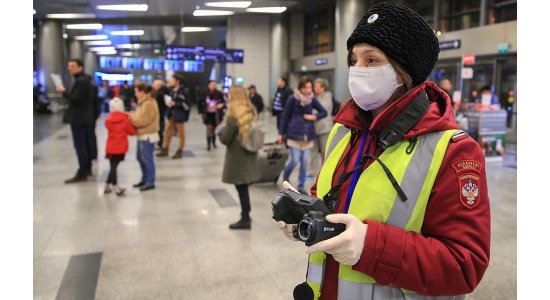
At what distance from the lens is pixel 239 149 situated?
4.95 metres

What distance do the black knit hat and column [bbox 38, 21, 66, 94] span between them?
22870mm

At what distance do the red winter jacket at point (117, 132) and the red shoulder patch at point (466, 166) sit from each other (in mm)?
5940

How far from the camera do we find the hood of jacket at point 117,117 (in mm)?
6375

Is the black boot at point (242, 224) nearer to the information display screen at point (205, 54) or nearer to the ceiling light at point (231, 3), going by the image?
the ceiling light at point (231, 3)

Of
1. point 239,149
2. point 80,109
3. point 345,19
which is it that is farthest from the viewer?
point 345,19

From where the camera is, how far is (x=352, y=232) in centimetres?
105

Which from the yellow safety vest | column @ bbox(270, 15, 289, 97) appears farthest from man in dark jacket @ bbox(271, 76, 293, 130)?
the yellow safety vest

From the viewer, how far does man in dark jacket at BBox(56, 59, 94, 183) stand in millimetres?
7266

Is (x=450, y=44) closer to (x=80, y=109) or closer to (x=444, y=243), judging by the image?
(x=80, y=109)

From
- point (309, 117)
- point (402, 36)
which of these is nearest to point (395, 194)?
point (402, 36)

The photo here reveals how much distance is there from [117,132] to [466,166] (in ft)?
19.6

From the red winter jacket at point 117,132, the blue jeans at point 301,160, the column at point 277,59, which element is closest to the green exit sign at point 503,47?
the column at point 277,59

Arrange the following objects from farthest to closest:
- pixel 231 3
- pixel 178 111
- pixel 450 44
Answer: pixel 450 44 → pixel 178 111 → pixel 231 3
